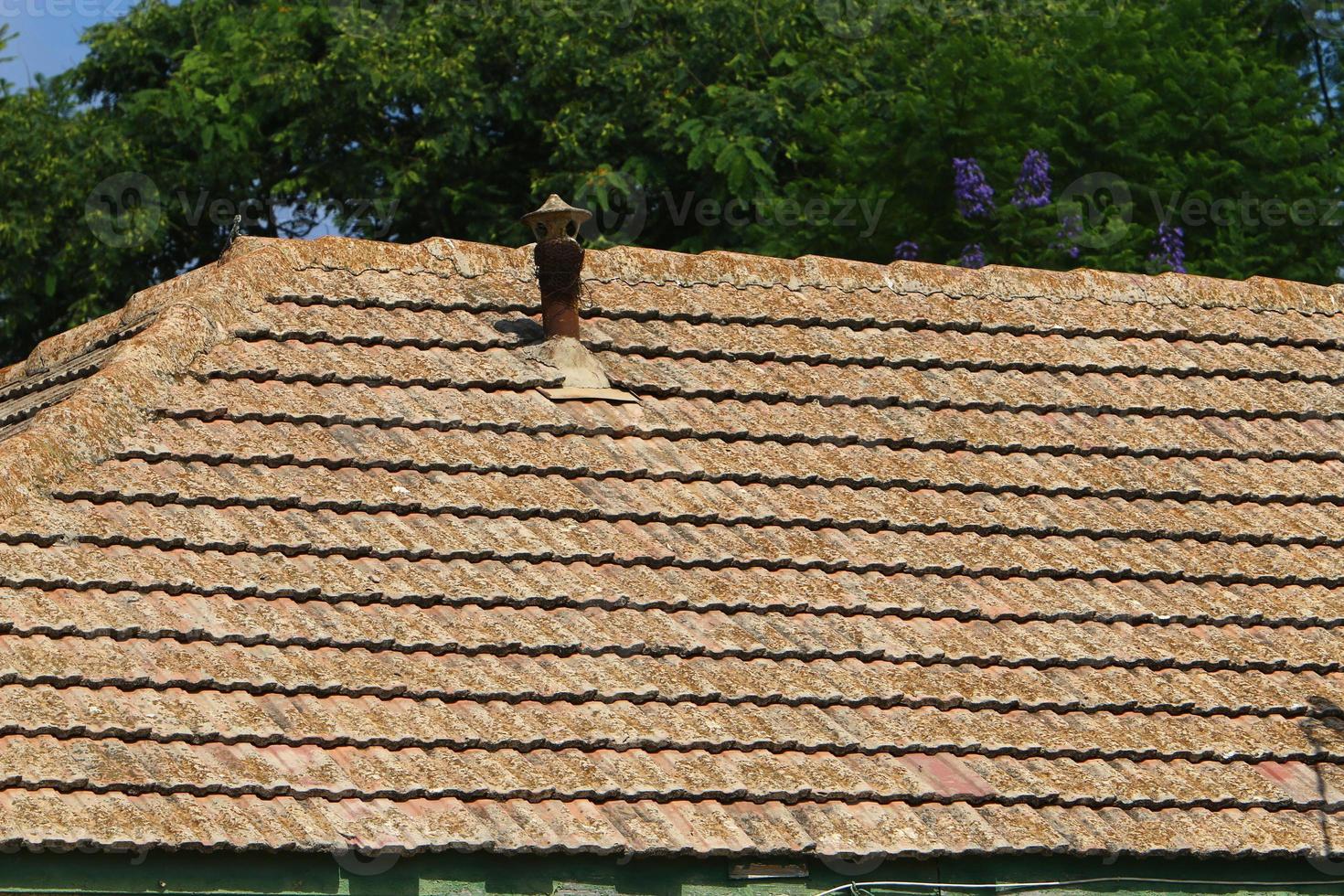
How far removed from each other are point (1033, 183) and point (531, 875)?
12.4m

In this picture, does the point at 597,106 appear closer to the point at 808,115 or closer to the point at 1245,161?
the point at 808,115

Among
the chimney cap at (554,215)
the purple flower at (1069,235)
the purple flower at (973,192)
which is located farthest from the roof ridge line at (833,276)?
the purple flower at (973,192)

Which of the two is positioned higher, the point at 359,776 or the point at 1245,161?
the point at 1245,161

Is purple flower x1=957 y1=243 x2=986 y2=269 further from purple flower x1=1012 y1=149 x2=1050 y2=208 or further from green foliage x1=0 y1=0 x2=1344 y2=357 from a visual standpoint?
green foliage x1=0 y1=0 x2=1344 y2=357

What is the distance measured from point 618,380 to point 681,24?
1686cm

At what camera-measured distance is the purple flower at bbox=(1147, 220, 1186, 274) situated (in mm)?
17984

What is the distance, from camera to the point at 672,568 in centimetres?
776

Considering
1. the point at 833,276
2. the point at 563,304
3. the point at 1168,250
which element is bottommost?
the point at 563,304

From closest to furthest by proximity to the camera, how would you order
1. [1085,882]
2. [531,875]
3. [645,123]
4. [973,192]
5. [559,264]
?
1. [531,875]
2. [1085,882]
3. [559,264]
4. [973,192]
5. [645,123]

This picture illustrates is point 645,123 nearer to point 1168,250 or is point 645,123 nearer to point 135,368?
point 1168,250

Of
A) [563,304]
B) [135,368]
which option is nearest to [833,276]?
[563,304]

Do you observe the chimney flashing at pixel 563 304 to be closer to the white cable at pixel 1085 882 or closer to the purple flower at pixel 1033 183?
the white cable at pixel 1085 882

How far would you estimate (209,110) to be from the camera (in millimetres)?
25125

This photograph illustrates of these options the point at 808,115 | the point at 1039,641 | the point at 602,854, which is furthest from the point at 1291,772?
the point at 808,115
